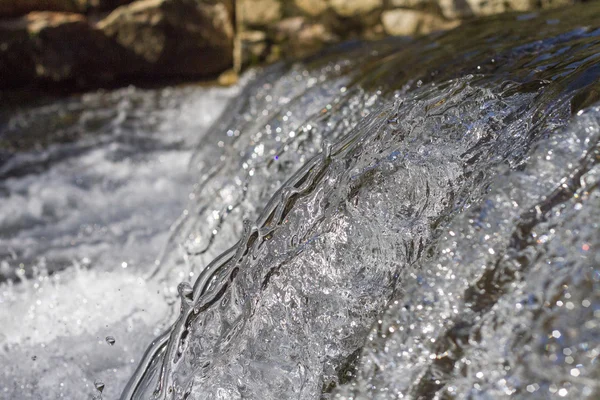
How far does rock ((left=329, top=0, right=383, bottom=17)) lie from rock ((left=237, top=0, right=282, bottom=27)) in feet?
1.47

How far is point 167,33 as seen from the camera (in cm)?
495

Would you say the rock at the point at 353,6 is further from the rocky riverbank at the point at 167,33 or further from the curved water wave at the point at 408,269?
the curved water wave at the point at 408,269

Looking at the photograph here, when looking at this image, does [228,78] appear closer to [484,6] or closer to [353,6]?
[353,6]

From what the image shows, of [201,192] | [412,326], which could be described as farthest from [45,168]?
[412,326]

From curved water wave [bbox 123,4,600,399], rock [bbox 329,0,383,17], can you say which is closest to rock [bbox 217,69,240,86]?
rock [bbox 329,0,383,17]

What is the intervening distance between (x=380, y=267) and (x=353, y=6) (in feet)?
11.8

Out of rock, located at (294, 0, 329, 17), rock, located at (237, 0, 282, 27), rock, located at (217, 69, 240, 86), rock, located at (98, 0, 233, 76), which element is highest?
rock, located at (294, 0, 329, 17)

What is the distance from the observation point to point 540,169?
128 centimetres

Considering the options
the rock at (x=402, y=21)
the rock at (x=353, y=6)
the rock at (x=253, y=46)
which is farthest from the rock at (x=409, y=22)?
the rock at (x=253, y=46)

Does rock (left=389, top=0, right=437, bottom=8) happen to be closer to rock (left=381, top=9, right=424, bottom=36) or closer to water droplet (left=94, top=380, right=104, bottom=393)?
rock (left=381, top=9, right=424, bottom=36)

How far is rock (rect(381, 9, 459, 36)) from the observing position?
445 cm

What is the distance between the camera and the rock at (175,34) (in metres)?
4.85

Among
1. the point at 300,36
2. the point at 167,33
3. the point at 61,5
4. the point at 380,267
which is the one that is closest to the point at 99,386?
the point at 380,267

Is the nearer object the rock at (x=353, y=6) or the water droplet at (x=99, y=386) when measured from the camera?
the water droplet at (x=99, y=386)
